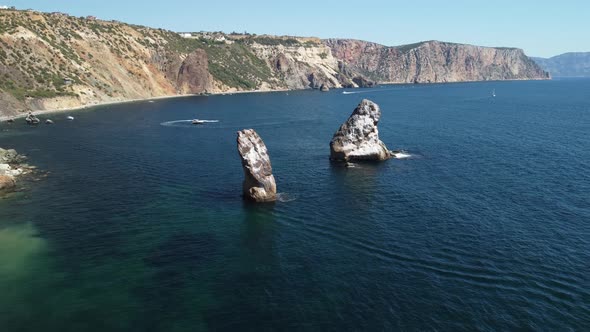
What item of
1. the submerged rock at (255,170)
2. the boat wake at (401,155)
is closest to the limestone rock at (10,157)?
the submerged rock at (255,170)

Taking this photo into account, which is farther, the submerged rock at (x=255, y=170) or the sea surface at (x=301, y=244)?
the submerged rock at (x=255, y=170)

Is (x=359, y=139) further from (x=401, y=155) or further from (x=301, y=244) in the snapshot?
(x=301, y=244)

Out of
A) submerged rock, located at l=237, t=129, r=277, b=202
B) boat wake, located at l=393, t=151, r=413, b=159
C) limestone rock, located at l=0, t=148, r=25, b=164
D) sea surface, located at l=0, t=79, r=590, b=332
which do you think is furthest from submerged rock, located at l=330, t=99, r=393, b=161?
limestone rock, located at l=0, t=148, r=25, b=164

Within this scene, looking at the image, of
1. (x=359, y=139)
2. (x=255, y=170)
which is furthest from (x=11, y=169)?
(x=359, y=139)

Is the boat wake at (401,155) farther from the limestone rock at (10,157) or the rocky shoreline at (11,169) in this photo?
the limestone rock at (10,157)

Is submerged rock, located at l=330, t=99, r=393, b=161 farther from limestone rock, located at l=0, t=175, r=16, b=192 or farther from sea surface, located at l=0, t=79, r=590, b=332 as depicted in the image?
limestone rock, located at l=0, t=175, r=16, b=192

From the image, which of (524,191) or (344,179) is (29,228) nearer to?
(344,179)

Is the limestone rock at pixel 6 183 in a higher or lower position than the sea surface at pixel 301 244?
higher
